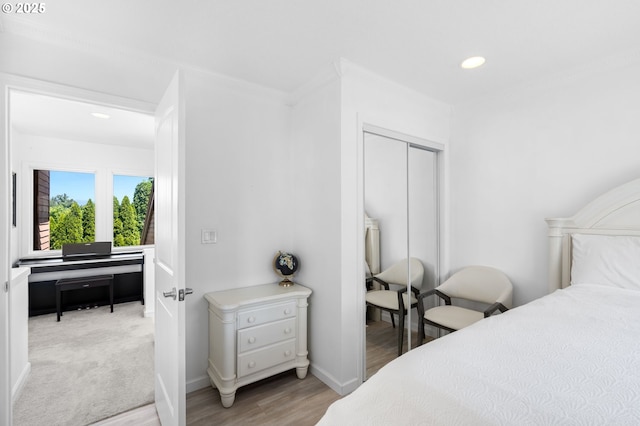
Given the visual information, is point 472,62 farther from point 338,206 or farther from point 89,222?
point 89,222

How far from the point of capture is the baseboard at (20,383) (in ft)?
7.22

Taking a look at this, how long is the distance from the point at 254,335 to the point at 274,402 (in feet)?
1.58

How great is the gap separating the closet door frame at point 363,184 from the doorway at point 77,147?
244 centimetres

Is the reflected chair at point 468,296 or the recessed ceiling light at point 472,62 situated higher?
the recessed ceiling light at point 472,62

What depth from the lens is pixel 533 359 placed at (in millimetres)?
1054

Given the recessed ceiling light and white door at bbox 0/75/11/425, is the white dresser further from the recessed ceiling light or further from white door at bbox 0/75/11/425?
the recessed ceiling light

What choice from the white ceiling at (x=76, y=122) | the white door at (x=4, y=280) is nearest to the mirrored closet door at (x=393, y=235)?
the white door at (x=4, y=280)

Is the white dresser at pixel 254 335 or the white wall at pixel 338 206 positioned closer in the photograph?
the white dresser at pixel 254 335

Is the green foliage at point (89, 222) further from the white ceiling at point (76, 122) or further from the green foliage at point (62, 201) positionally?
the white ceiling at point (76, 122)

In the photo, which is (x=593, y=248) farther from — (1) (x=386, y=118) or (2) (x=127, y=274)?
(2) (x=127, y=274)

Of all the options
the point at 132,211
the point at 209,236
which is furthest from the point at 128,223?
the point at 209,236

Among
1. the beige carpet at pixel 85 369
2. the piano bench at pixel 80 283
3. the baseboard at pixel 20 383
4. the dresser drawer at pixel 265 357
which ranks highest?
the piano bench at pixel 80 283

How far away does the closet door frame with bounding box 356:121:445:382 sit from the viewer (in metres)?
2.38

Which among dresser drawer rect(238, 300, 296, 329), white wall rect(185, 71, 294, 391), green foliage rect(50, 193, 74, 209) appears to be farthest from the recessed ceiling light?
green foliage rect(50, 193, 74, 209)
